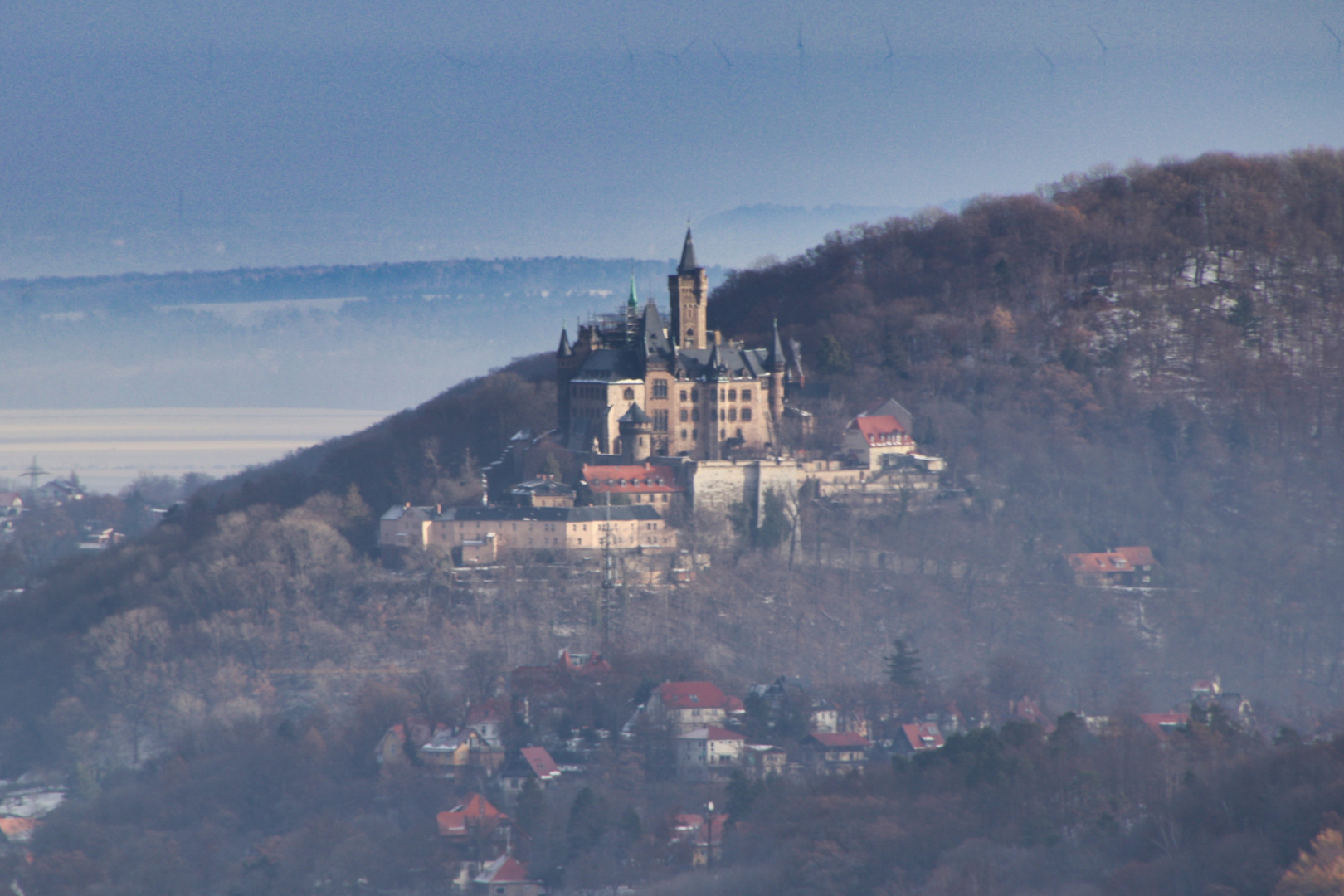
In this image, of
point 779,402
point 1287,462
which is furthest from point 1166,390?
point 779,402

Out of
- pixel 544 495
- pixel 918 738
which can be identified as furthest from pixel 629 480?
pixel 918 738

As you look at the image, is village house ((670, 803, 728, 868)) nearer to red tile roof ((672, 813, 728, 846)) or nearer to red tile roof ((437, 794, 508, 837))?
red tile roof ((672, 813, 728, 846))

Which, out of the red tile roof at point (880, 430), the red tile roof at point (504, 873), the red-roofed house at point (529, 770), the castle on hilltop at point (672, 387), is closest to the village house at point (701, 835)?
the red tile roof at point (504, 873)

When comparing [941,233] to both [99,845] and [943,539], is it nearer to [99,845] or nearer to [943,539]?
[943,539]

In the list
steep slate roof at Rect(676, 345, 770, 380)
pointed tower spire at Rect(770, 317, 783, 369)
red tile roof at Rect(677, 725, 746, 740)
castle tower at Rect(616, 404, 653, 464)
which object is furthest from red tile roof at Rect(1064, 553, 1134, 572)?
red tile roof at Rect(677, 725, 746, 740)

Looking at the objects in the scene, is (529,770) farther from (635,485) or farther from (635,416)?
(635,416)

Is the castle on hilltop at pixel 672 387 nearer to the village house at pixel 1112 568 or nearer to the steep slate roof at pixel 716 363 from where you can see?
the steep slate roof at pixel 716 363
